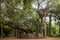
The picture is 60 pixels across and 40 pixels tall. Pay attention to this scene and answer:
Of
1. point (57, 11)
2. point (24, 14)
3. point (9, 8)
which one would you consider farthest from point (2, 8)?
point (57, 11)

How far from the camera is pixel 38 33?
42.5 feet

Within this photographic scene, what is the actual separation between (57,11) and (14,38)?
416 centimetres

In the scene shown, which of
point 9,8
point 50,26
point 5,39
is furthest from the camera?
point 50,26

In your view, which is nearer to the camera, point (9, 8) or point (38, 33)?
point (9, 8)

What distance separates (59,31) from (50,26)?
3.06 ft

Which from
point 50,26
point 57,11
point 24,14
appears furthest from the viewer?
point 50,26

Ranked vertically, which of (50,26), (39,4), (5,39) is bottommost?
(5,39)

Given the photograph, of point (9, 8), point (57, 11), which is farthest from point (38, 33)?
point (9, 8)

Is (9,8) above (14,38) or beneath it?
above

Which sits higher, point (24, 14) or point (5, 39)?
point (24, 14)

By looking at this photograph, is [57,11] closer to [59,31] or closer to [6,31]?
[59,31]

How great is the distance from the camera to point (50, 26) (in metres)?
13.6

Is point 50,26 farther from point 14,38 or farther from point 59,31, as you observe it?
point 14,38

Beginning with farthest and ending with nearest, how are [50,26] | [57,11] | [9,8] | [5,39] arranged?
[50,26]
[57,11]
[5,39]
[9,8]
